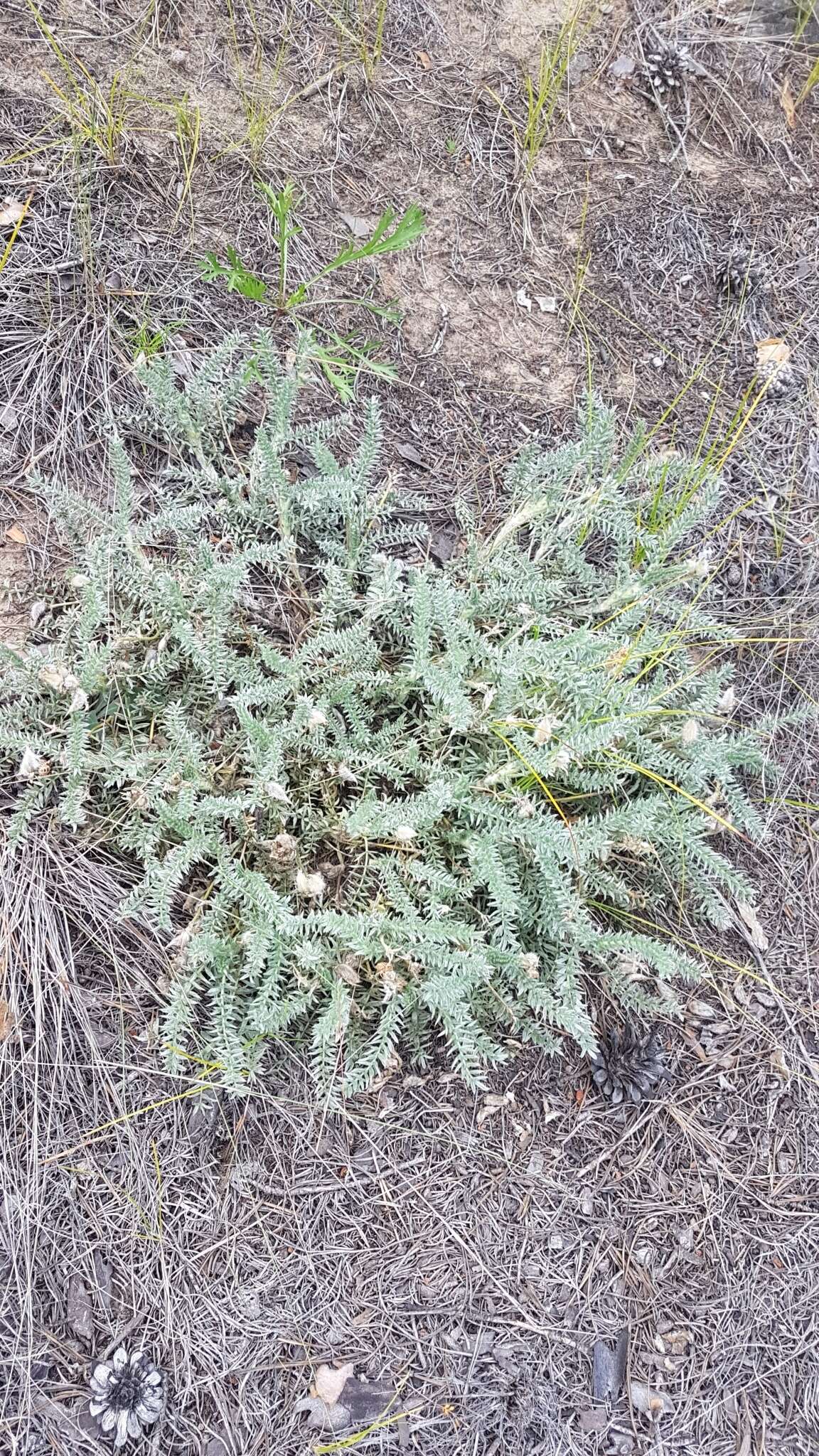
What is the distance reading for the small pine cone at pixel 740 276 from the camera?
9.04ft

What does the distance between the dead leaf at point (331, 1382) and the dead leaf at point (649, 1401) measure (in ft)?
2.10

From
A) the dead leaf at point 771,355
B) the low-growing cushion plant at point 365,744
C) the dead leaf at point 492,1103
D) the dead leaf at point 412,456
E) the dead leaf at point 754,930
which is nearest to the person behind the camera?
the low-growing cushion plant at point 365,744

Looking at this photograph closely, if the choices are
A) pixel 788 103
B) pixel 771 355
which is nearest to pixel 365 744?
pixel 771 355

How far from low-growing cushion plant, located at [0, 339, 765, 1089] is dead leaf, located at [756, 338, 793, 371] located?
76 centimetres

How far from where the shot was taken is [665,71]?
286 centimetres

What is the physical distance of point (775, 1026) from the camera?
7.38ft

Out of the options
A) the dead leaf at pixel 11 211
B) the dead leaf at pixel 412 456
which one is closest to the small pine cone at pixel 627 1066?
the dead leaf at pixel 412 456

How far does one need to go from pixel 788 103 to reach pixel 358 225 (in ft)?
5.27

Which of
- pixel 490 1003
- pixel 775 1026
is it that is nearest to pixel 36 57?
pixel 490 1003

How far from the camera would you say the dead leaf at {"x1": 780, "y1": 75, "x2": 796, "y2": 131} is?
2953mm

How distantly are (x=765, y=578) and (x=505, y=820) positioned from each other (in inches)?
48.2

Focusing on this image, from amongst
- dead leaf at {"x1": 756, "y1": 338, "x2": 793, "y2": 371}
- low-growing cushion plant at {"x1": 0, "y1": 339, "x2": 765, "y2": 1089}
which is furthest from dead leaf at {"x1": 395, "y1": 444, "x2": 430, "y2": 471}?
dead leaf at {"x1": 756, "y1": 338, "x2": 793, "y2": 371}

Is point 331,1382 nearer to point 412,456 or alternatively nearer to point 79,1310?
point 79,1310

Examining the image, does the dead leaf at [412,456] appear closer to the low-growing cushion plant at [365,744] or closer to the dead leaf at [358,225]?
the low-growing cushion plant at [365,744]
